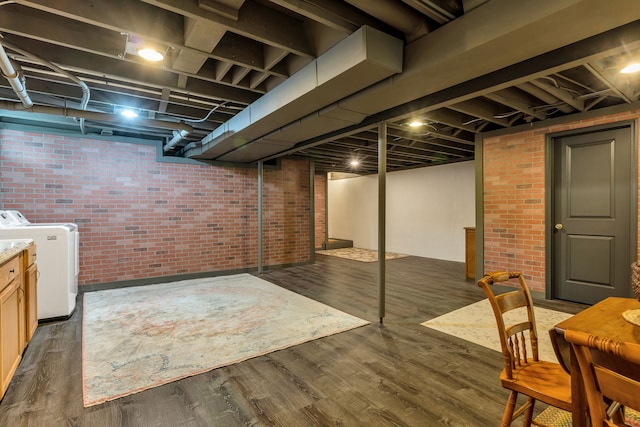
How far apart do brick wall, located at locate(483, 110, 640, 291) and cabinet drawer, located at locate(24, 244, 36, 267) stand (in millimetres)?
5492

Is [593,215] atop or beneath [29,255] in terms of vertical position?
atop

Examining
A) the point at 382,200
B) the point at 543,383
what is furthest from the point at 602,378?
the point at 382,200

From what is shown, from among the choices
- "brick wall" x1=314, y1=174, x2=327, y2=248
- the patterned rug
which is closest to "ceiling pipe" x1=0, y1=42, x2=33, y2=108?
the patterned rug

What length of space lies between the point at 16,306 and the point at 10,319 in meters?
0.24

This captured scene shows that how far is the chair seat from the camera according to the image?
4.20ft

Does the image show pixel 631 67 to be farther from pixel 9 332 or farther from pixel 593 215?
pixel 9 332

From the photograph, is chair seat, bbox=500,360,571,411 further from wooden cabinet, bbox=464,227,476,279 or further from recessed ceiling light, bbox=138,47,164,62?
wooden cabinet, bbox=464,227,476,279

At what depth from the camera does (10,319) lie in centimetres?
222

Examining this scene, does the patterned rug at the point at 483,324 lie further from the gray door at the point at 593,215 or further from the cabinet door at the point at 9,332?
the cabinet door at the point at 9,332

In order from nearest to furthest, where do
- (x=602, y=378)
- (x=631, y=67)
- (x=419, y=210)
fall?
(x=602, y=378) → (x=631, y=67) → (x=419, y=210)

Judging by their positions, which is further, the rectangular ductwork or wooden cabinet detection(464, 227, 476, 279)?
wooden cabinet detection(464, 227, 476, 279)

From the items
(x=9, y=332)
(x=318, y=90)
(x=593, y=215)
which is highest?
(x=318, y=90)

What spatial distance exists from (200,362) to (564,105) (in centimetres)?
472

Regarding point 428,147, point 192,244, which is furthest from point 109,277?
point 428,147
